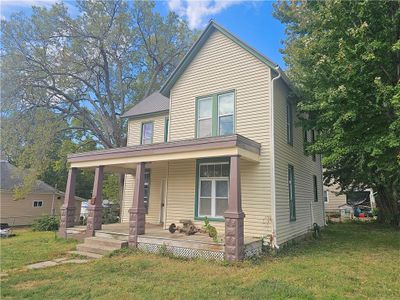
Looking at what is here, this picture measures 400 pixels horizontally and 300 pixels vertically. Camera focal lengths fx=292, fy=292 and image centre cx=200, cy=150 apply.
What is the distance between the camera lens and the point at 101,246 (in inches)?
385

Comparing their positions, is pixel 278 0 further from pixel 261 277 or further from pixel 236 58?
pixel 261 277

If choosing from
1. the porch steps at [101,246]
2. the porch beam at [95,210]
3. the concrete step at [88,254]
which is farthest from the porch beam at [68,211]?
the concrete step at [88,254]

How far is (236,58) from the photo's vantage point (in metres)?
11.4

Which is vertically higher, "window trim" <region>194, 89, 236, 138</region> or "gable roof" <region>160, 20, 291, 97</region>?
"gable roof" <region>160, 20, 291, 97</region>

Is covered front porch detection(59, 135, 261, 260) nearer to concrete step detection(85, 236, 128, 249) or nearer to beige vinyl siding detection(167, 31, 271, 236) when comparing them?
beige vinyl siding detection(167, 31, 271, 236)

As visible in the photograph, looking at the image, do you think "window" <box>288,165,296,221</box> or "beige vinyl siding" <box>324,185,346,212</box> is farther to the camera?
"beige vinyl siding" <box>324,185,346,212</box>

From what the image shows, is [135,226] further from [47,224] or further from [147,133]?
[47,224]

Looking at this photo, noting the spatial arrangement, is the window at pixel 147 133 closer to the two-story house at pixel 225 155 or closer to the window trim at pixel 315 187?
the two-story house at pixel 225 155

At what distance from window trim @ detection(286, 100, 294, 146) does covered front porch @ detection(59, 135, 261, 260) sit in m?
2.43

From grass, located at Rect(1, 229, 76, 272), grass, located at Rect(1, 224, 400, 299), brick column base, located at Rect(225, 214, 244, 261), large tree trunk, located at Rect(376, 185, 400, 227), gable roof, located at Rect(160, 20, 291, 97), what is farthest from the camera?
large tree trunk, located at Rect(376, 185, 400, 227)

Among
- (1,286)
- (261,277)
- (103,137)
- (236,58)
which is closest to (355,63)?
(236,58)

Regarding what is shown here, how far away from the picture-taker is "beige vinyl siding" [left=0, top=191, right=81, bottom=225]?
2366cm

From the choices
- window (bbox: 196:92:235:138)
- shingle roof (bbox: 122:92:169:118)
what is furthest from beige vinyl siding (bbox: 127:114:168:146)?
window (bbox: 196:92:235:138)

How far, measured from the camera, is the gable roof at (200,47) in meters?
10.5
